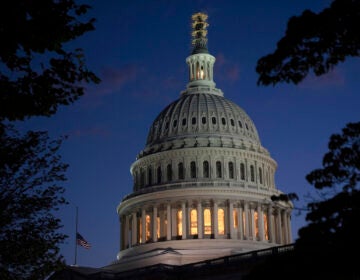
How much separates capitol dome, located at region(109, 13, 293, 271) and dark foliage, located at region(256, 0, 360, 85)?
7928cm

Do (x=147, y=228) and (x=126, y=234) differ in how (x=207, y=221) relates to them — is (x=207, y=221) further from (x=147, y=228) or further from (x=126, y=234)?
(x=126, y=234)

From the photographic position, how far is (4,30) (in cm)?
2741

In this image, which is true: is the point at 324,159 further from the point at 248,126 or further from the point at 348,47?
the point at 248,126

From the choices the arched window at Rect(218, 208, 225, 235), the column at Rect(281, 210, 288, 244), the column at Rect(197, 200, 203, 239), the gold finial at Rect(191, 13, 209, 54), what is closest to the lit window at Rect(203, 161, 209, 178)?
the column at Rect(197, 200, 203, 239)

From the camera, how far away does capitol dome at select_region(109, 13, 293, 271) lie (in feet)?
370

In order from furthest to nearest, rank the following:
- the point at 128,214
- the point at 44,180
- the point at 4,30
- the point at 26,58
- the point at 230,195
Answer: the point at 128,214
the point at 230,195
the point at 44,180
the point at 26,58
the point at 4,30

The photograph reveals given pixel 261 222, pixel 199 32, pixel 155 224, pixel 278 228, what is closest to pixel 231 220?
pixel 261 222

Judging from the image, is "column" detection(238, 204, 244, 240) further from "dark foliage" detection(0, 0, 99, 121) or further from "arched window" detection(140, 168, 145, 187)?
"dark foliage" detection(0, 0, 99, 121)

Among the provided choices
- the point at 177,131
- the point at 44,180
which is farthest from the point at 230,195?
the point at 44,180

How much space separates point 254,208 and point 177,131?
19984 millimetres

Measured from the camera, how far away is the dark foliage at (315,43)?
28.1 metres

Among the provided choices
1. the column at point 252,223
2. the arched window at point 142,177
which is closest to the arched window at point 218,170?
the column at point 252,223

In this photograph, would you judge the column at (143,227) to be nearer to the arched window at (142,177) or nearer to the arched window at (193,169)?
the arched window at (142,177)

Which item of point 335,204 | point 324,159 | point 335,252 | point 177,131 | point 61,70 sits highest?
point 177,131
